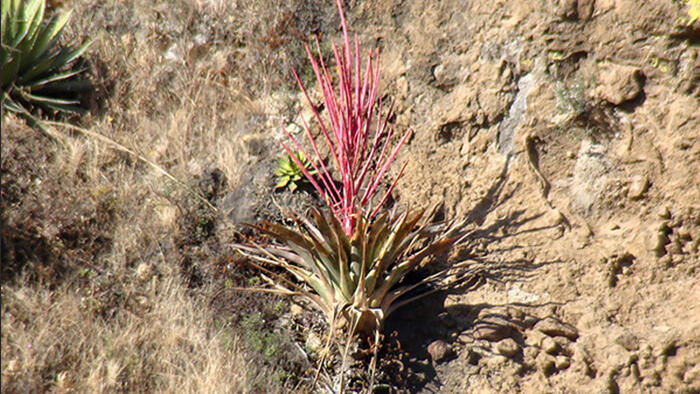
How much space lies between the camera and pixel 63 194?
442 cm

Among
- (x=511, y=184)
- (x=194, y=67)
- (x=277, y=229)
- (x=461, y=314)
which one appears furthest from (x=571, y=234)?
(x=194, y=67)

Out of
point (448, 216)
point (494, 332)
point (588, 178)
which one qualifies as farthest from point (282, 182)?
→ point (588, 178)

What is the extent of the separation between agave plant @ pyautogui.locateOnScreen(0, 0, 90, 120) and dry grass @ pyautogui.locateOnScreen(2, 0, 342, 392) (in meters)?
0.18

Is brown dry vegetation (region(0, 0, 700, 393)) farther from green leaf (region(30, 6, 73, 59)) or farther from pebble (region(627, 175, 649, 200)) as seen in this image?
green leaf (region(30, 6, 73, 59))

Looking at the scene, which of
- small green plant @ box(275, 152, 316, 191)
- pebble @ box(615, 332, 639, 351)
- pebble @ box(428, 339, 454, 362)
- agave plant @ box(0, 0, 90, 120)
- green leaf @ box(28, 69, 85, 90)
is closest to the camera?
pebble @ box(615, 332, 639, 351)

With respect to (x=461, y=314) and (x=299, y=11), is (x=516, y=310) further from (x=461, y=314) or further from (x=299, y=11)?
(x=299, y=11)

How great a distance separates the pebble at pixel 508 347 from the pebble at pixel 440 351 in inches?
11.6

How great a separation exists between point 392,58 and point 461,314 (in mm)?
2001

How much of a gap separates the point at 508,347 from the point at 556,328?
0.29 m

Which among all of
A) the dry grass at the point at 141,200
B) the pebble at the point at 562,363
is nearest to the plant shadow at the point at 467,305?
the pebble at the point at 562,363

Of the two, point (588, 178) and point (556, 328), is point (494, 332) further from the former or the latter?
point (588, 178)

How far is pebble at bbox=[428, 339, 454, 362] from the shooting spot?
3.81 meters

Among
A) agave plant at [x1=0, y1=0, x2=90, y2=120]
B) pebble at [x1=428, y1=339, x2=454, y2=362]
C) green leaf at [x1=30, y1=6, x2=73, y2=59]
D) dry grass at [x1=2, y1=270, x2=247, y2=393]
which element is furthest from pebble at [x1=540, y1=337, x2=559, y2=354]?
green leaf at [x1=30, y1=6, x2=73, y2=59]

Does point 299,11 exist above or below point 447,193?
above
